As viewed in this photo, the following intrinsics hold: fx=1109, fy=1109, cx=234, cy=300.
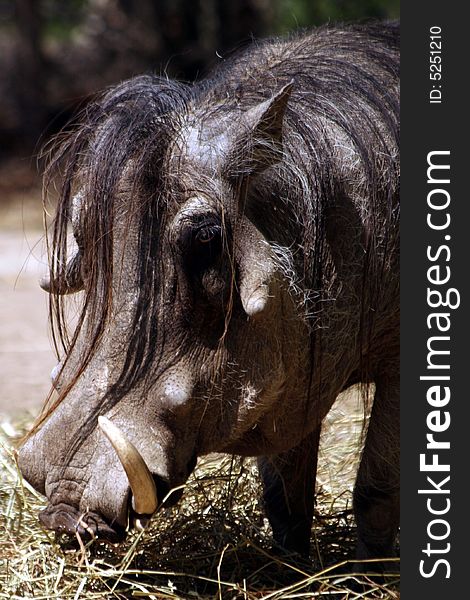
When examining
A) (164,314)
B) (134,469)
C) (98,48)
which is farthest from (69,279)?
(98,48)

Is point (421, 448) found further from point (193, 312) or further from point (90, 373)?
point (90, 373)

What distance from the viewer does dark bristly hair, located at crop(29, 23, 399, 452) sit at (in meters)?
2.44

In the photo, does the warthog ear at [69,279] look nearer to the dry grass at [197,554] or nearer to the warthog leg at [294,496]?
the dry grass at [197,554]

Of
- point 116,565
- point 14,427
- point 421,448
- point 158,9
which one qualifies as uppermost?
point 158,9

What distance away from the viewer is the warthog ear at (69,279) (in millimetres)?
2672

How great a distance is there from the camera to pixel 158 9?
1164cm

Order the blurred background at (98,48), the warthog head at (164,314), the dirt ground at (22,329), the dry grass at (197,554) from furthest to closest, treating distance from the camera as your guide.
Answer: the blurred background at (98,48)
the dirt ground at (22,329)
the dry grass at (197,554)
the warthog head at (164,314)

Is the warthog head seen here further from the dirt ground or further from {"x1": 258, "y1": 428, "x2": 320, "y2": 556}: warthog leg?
the dirt ground

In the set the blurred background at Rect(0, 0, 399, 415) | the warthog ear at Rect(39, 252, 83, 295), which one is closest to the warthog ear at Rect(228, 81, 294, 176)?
the warthog ear at Rect(39, 252, 83, 295)

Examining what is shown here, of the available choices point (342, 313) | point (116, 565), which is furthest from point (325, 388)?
point (116, 565)

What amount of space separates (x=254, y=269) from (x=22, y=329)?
4.44m

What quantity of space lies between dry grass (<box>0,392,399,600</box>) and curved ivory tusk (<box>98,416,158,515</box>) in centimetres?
21

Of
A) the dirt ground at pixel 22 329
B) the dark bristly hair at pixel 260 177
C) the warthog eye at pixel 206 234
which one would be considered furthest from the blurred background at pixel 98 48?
the warthog eye at pixel 206 234

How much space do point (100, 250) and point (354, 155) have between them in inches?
27.5
